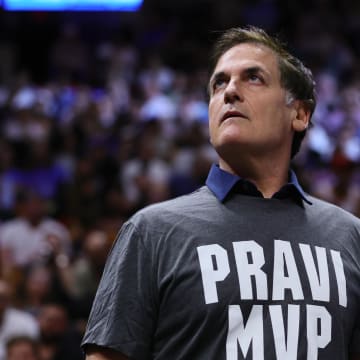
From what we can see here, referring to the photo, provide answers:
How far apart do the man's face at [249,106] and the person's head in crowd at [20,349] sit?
2.84 meters

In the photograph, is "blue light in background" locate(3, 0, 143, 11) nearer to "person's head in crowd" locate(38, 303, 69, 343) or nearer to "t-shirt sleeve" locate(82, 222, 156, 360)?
"person's head in crowd" locate(38, 303, 69, 343)

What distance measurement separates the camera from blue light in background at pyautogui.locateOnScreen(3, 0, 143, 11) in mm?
10773

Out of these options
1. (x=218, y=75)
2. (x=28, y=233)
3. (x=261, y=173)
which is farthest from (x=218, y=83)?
(x=28, y=233)

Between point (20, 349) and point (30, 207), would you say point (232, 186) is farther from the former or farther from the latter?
point (30, 207)

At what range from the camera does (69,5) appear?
35.7 ft

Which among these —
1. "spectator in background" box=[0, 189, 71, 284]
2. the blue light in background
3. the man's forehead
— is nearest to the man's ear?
the man's forehead

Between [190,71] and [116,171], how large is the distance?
342 centimetres

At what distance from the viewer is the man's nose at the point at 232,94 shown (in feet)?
7.86

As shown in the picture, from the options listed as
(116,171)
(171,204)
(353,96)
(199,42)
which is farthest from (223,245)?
(199,42)

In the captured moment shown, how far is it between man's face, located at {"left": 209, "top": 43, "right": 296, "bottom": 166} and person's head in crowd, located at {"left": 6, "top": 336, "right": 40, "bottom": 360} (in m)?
2.84

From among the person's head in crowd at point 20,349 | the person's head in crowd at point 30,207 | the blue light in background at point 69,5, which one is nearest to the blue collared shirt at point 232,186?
the person's head in crowd at point 20,349

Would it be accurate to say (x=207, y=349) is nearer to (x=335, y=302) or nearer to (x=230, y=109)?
(x=335, y=302)

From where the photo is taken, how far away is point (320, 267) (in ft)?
7.47

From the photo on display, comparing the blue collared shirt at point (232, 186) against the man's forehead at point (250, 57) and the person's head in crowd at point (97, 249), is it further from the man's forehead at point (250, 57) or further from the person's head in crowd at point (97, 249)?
the person's head in crowd at point (97, 249)
